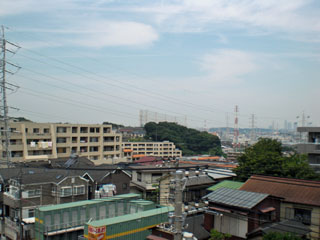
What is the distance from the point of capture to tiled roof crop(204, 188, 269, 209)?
942 cm

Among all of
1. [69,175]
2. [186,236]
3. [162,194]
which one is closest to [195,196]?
[162,194]

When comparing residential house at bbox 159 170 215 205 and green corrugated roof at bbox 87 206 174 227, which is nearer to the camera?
green corrugated roof at bbox 87 206 174 227

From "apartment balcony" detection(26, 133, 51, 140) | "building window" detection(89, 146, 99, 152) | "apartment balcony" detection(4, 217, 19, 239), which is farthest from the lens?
"building window" detection(89, 146, 99, 152)

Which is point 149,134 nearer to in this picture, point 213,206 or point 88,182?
point 88,182

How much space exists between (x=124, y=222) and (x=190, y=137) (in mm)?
61754

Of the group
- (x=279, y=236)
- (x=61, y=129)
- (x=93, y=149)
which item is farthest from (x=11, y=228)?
(x=93, y=149)

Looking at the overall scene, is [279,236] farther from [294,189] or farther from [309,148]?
[309,148]

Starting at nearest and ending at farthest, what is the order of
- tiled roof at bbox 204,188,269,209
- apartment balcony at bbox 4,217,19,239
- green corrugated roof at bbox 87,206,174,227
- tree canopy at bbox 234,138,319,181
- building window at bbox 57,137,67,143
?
tiled roof at bbox 204,188,269,209 < green corrugated roof at bbox 87,206,174,227 < apartment balcony at bbox 4,217,19,239 < tree canopy at bbox 234,138,319,181 < building window at bbox 57,137,67,143

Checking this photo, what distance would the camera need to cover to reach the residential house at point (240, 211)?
9.27 meters

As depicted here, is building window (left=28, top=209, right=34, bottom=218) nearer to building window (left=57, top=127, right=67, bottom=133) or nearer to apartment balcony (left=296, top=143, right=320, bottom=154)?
apartment balcony (left=296, top=143, right=320, bottom=154)

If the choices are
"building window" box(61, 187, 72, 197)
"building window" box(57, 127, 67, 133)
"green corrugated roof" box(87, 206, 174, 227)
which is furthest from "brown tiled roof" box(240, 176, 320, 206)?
"building window" box(57, 127, 67, 133)

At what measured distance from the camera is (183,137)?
73938 mm

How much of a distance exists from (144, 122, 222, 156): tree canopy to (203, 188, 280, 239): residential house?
58042mm

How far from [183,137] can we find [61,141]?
43.1 metres
